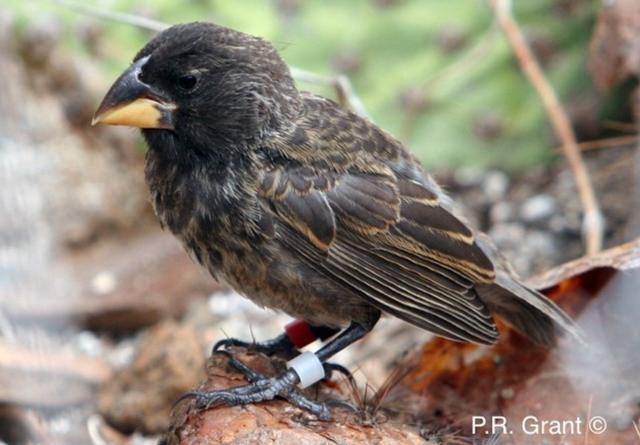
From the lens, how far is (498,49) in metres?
6.04

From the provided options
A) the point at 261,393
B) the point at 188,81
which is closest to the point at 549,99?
the point at 188,81

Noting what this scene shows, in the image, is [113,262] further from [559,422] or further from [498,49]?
[559,422]

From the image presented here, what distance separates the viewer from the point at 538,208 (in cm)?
613

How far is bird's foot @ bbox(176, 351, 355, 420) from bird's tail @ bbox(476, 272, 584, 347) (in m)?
0.76

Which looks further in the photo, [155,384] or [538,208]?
[538,208]

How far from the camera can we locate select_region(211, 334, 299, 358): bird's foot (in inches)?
160

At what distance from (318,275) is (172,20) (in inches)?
86.4

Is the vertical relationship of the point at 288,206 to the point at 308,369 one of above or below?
above

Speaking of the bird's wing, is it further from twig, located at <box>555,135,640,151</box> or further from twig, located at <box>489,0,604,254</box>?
twig, located at <box>489,0,604,254</box>

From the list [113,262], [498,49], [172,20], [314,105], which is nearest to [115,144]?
[113,262]

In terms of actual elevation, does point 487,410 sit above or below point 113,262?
below

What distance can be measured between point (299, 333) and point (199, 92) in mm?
939

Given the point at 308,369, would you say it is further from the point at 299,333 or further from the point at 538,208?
the point at 538,208

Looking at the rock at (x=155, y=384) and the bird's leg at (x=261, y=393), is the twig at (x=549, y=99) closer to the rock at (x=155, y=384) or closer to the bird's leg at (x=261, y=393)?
the rock at (x=155, y=384)
